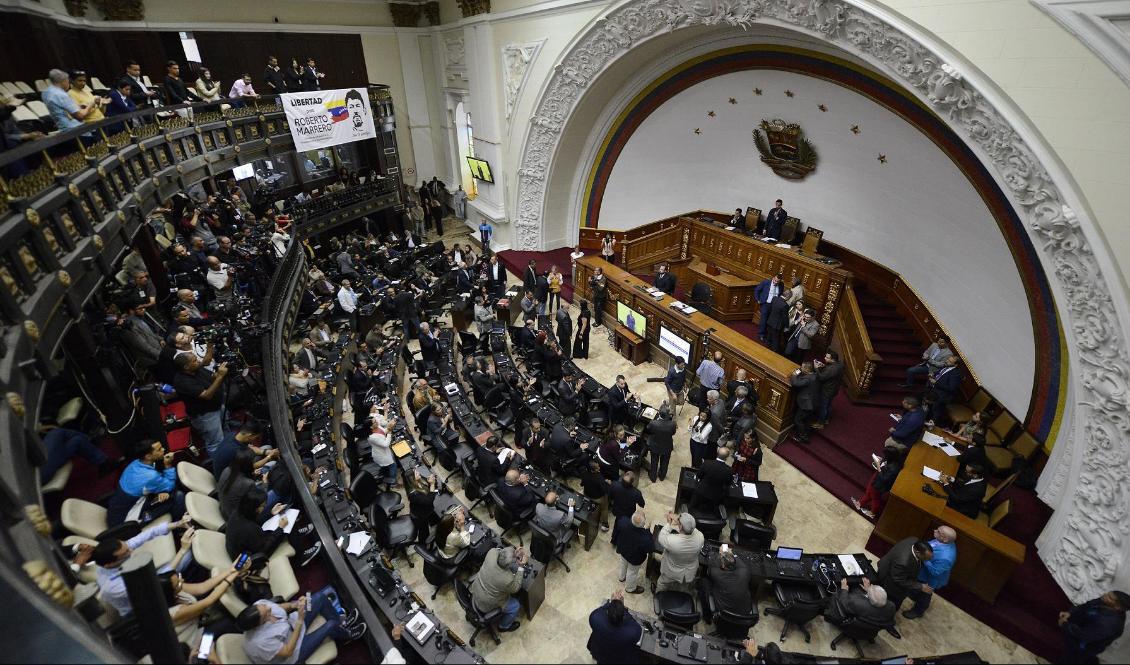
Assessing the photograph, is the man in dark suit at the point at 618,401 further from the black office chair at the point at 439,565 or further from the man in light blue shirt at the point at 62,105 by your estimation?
the man in light blue shirt at the point at 62,105

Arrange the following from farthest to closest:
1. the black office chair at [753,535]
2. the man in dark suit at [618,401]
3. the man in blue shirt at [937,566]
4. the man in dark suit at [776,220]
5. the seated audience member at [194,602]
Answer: the man in dark suit at [776,220]
the man in dark suit at [618,401]
the black office chair at [753,535]
the man in blue shirt at [937,566]
the seated audience member at [194,602]

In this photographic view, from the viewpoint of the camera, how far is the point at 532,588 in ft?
18.6

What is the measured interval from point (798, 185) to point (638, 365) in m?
6.49

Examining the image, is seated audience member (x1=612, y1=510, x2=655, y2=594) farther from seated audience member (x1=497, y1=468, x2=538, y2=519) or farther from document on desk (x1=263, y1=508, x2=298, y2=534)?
document on desk (x1=263, y1=508, x2=298, y2=534)

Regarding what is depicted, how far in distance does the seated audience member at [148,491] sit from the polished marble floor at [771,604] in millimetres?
2761

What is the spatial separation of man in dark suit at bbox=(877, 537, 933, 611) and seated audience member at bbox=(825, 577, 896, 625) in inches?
7.9

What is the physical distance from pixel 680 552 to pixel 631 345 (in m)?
5.99

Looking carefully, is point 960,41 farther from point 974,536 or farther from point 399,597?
point 399,597

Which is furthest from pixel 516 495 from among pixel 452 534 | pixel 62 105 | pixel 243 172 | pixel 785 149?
pixel 243 172

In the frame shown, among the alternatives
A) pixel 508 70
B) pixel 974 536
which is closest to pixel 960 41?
pixel 974 536

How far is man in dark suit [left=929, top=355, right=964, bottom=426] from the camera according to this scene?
805 centimetres

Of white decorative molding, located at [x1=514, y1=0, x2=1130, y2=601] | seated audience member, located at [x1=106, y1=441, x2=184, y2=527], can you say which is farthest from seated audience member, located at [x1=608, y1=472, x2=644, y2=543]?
white decorative molding, located at [x1=514, y1=0, x2=1130, y2=601]

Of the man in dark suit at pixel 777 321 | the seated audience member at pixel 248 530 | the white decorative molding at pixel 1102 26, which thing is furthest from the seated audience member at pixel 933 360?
the seated audience member at pixel 248 530

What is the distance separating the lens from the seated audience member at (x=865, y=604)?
502 centimetres
